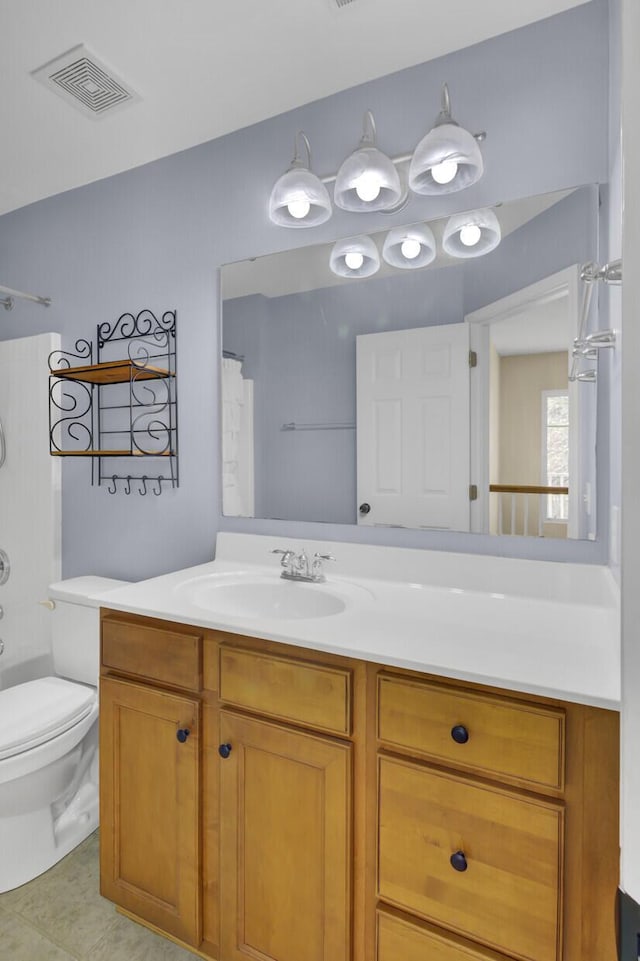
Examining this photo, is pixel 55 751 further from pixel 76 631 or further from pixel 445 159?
pixel 445 159

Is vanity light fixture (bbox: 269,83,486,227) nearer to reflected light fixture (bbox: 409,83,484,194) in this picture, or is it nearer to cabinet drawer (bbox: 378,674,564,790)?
reflected light fixture (bbox: 409,83,484,194)

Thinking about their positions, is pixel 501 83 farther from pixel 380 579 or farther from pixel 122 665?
pixel 122 665

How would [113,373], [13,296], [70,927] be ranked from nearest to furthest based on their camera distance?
[70,927], [113,373], [13,296]

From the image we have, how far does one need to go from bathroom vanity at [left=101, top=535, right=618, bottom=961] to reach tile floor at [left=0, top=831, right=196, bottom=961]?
0.28 ft

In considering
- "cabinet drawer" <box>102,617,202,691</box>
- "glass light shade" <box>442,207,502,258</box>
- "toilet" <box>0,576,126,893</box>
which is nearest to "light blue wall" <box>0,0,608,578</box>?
"glass light shade" <box>442,207,502,258</box>

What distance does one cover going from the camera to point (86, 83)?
1.71m

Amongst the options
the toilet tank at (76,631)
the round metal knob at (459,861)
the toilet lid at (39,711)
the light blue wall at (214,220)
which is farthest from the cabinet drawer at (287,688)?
the toilet tank at (76,631)

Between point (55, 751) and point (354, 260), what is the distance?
5.83 feet

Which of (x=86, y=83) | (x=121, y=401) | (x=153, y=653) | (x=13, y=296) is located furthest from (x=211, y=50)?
(x=153, y=653)

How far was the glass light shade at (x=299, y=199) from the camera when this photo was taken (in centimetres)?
165

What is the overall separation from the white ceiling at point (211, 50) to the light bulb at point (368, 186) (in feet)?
1.24

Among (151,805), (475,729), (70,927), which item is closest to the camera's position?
(475,729)

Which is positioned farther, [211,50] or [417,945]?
[211,50]

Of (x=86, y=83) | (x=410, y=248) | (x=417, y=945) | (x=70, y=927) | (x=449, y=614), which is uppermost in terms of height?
(x=86, y=83)
